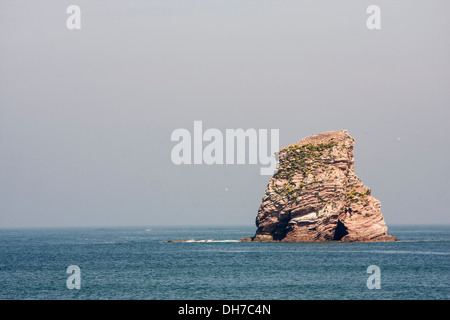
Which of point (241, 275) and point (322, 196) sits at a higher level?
point (322, 196)

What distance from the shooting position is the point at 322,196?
4190 inches

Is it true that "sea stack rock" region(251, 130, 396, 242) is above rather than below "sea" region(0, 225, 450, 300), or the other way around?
above

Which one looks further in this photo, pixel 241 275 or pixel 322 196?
pixel 322 196

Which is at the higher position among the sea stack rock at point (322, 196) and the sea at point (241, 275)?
the sea stack rock at point (322, 196)

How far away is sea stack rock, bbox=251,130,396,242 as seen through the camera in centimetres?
10650

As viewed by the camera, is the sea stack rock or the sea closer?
the sea

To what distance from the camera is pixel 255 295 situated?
5522 cm

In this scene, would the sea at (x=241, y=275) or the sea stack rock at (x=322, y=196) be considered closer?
the sea at (x=241, y=275)

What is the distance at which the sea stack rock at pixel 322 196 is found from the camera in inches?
4193

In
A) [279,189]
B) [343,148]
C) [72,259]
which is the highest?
[343,148]
